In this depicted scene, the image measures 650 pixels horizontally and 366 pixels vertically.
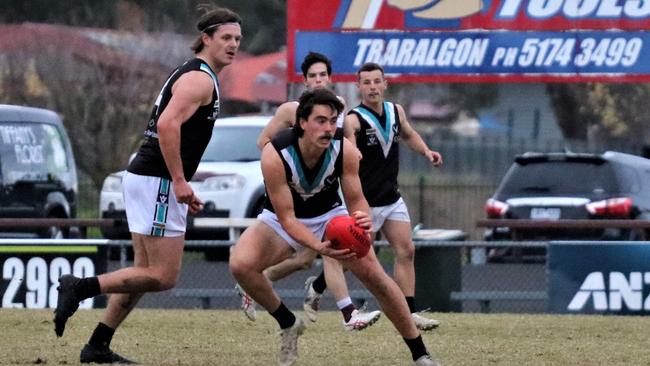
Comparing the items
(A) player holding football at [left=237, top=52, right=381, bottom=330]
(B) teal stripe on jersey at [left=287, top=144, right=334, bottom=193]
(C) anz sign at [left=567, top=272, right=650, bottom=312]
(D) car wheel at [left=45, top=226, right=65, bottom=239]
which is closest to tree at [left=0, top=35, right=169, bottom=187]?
(D) car wheel at [left=45, top=226, right=65, bottom=239]

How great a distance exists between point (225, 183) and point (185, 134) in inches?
420

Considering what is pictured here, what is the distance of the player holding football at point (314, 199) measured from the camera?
8.98 meters

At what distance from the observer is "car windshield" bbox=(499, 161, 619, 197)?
18.0 metres

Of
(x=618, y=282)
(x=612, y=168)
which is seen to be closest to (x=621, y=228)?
(x=618, y=282)

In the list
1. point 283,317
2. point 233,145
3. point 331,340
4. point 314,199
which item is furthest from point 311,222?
point 233,145

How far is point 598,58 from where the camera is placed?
55.0 ft

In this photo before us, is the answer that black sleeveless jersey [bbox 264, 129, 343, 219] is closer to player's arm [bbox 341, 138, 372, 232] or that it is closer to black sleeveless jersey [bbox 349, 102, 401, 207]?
player's arm [bbox 341, 138, 372, 232]

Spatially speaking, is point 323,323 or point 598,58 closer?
point 323,323

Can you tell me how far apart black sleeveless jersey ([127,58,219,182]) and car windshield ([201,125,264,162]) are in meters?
11.1

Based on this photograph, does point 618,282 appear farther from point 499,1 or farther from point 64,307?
point 64,307

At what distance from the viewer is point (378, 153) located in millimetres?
12188

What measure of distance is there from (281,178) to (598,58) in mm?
8340

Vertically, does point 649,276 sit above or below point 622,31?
below

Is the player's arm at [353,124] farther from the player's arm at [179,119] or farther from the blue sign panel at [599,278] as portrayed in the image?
the blue sign panel at [599,278]
